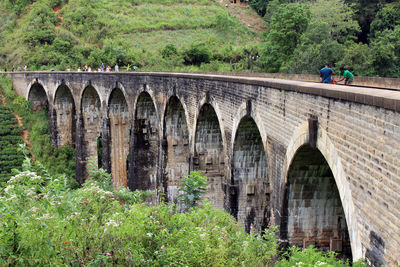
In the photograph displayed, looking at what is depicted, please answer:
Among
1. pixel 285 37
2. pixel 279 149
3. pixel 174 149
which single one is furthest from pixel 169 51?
pixel 279 149

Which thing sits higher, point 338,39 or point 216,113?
point 338,39

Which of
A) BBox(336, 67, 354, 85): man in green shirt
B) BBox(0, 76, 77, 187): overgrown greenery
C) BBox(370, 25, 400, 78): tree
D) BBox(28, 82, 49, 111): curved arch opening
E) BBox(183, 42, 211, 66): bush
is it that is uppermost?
BBox(183, 42, 211, 66): bush

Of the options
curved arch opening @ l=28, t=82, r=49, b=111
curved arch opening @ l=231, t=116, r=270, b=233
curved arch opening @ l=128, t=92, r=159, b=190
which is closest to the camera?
curved arch opening @ l=231, t=116, r=270, b=233

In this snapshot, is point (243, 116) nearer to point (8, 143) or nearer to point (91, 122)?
point (91, 122)

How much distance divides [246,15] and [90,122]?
149 ft

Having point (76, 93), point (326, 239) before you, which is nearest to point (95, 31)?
point (76, 93)

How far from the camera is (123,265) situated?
6449 millimetres

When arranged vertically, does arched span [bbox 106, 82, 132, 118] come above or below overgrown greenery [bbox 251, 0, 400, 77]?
below

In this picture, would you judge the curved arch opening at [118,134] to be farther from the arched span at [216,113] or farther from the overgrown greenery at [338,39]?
the overgrown greenery at [338,39]

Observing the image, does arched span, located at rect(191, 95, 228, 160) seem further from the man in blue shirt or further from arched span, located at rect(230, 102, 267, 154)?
the man in blue shirt

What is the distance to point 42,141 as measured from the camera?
35750 millimetres

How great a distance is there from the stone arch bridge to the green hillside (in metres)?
21.8

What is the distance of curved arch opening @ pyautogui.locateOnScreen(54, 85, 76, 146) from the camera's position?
3534cm

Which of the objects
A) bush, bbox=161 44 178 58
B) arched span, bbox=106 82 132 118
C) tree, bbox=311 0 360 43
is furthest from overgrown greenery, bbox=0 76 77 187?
tree, bbox=311 0 360 43
